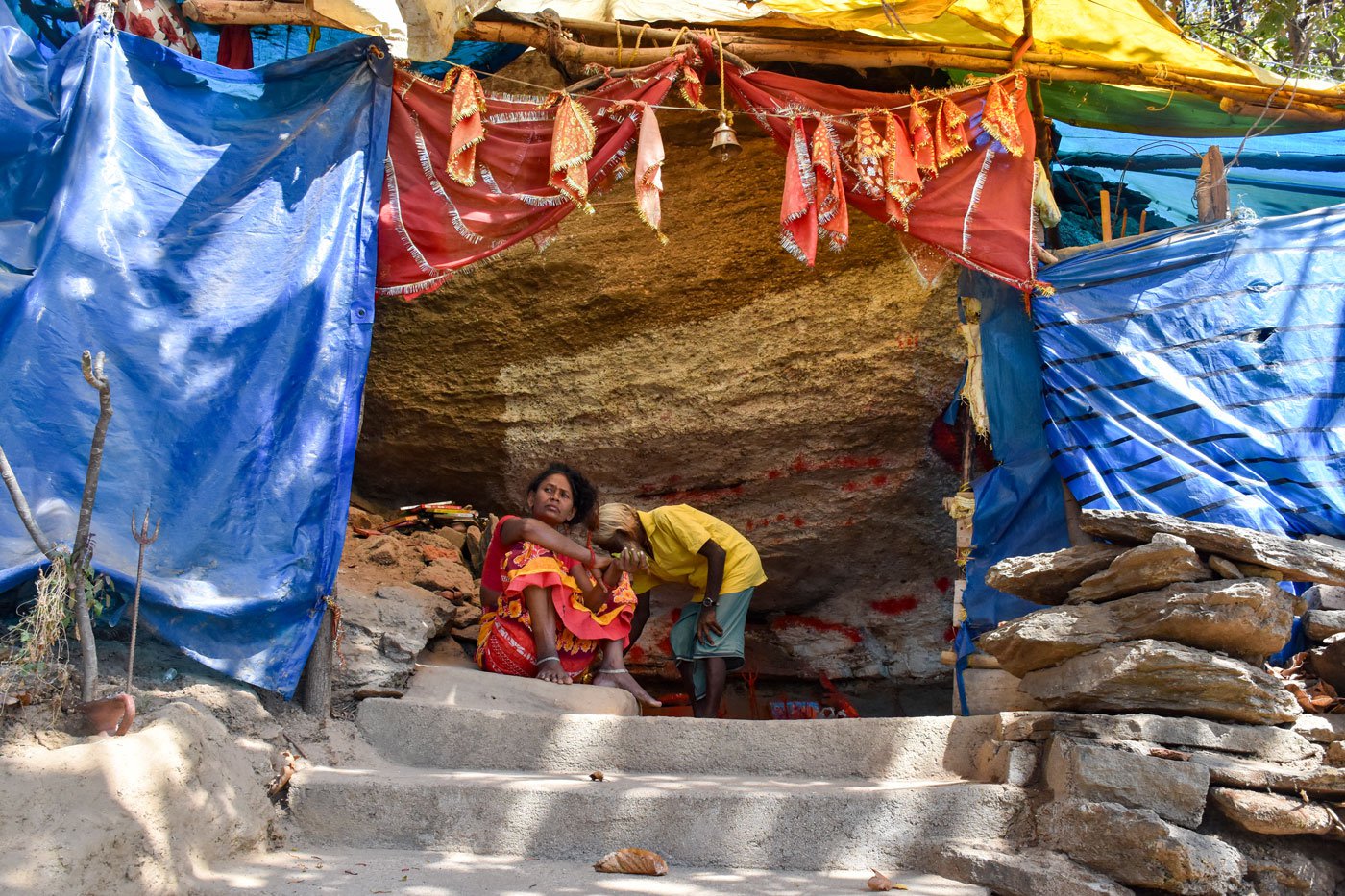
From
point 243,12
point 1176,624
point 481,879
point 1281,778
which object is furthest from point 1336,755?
point 243,12

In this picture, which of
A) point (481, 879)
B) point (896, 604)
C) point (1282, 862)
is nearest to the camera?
point (481, 879)

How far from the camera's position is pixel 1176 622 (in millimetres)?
3570

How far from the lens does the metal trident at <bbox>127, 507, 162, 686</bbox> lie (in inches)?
124

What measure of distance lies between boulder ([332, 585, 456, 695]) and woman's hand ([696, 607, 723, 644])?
1157 millimetres

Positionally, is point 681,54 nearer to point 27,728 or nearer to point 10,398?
point 10,398

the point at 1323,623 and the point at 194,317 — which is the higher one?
the point at 194,317

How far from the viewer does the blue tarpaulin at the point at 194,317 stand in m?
3.65

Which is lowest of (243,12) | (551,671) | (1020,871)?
(551,671)

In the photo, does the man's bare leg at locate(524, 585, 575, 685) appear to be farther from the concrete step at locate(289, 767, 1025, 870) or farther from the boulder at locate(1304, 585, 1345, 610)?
the boulder at locate(1304, 585, 1345, 610)

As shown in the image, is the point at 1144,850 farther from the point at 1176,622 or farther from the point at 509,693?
the point at 509,693

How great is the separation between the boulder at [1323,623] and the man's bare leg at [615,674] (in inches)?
94.5

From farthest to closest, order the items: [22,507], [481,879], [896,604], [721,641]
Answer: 1. [896,604]
2. [721,641]
3. [481,879]
4. [22,507]

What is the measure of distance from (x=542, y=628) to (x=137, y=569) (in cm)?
164

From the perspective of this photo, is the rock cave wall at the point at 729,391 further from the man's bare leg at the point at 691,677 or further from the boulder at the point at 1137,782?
the boulder at the point at 1137,782
